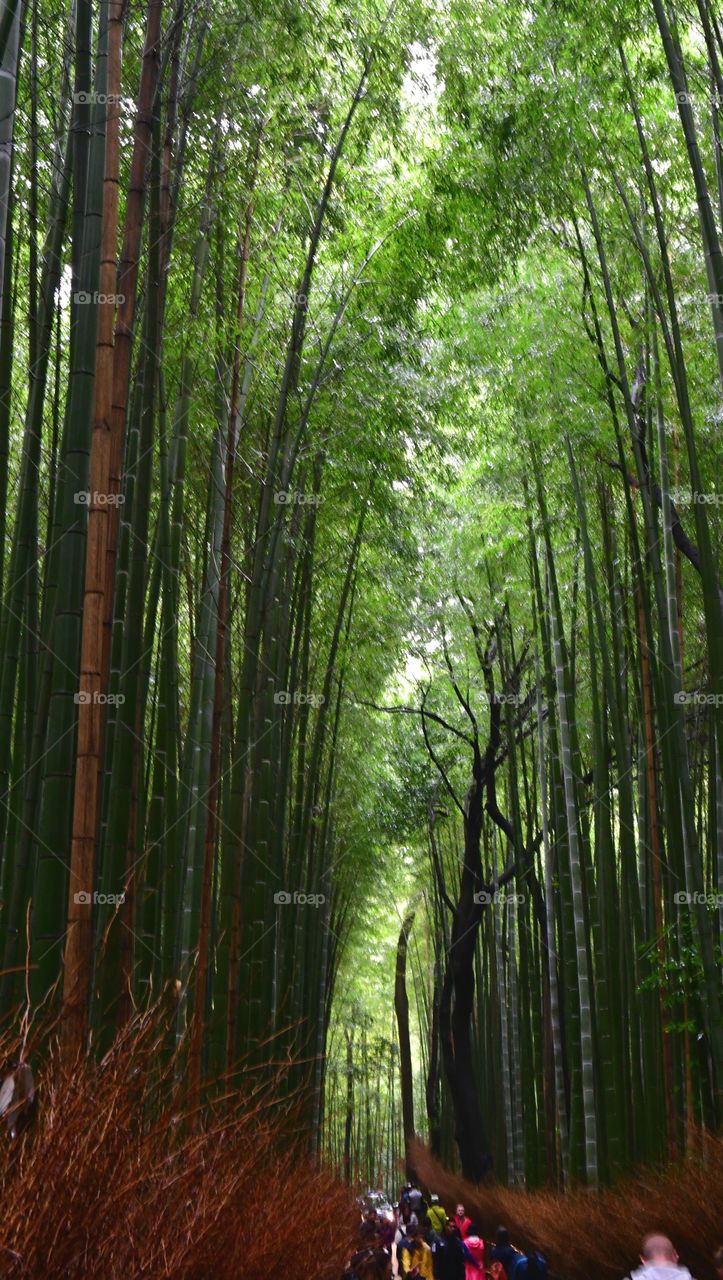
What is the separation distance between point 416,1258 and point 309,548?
441 cm

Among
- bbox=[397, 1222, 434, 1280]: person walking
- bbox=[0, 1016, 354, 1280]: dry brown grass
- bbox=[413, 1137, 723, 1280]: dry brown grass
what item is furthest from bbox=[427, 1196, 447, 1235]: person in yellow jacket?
bbox=[0, 1016, 354, 1280]: dry brown grass

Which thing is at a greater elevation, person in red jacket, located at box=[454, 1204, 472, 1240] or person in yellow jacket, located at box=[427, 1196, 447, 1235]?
person in red jacket, located at box=[454, 1204, 472, 1240]

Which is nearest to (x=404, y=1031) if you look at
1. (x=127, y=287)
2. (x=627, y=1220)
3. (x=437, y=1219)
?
(x=437, y=1219)

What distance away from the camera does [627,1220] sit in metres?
3.98

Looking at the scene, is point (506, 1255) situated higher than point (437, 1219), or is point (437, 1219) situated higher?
point (506, 1255)

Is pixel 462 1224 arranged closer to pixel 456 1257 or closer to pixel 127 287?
pixel 456 1257

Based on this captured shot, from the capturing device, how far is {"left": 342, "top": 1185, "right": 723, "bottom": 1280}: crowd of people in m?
2.85

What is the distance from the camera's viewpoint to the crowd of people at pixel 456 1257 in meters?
2.85

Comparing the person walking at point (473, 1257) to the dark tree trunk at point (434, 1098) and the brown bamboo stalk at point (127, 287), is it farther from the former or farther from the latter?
the dark tree trunk at point (434, 1098)

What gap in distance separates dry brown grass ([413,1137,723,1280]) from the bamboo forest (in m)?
0.03

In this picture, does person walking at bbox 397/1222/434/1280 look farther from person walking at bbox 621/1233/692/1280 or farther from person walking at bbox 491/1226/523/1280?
person walking at bbox 621/1233/692/1280

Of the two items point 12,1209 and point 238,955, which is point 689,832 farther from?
point 12,1209

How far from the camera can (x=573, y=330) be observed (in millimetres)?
7082

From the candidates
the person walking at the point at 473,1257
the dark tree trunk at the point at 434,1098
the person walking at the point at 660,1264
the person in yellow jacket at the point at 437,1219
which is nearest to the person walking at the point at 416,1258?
the person walking at the point at 473,1257
